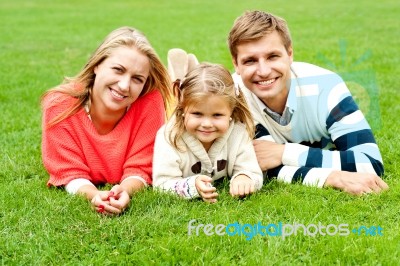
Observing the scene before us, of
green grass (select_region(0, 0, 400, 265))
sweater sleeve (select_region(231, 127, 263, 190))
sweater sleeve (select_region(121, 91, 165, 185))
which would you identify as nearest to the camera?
green grass (select_region(0, 0, 400, 265))

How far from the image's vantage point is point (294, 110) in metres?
4.01

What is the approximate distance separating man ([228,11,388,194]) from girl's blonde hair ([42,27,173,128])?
57 centimetres

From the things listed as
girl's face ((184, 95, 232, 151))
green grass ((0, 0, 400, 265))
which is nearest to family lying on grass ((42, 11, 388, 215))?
girl's face ((184, 95, 232, 151))

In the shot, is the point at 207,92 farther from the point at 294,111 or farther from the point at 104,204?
the point at 104,204

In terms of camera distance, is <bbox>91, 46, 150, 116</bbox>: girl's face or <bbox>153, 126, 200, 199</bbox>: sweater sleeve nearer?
<bbox>153, 126, 200, 199</bbox>: sweater sleeve

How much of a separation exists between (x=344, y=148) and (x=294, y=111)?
44 centimetres

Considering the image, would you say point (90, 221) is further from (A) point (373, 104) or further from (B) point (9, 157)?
(A) point (373, 104)

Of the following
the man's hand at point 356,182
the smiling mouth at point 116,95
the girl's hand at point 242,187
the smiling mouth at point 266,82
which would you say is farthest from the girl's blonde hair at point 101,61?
the man's hand at point 356,182

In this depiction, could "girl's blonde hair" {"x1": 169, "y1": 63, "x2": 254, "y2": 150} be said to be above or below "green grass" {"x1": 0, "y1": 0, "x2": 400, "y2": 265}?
above

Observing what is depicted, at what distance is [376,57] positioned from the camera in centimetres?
915

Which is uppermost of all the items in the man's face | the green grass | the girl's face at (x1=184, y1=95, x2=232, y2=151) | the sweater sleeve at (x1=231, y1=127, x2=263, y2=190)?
the man's face

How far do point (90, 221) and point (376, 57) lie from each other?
7057 mm

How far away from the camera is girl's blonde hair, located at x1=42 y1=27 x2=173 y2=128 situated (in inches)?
155

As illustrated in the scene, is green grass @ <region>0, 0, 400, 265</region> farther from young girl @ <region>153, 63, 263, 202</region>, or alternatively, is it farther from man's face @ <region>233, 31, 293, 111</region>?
man's face @ <region>233, 31, 293, 111</region>
